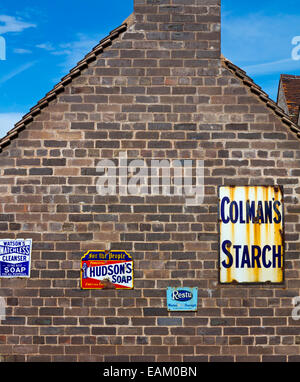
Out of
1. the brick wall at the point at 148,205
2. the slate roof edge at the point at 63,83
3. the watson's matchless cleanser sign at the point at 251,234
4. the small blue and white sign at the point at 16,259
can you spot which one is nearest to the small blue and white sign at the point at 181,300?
the brick wall at the point at 148,205

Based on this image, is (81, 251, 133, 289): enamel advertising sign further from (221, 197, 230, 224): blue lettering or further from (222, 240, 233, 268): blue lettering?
(221, 197, 230, 224): blue lettering

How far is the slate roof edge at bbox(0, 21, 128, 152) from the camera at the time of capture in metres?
6.52


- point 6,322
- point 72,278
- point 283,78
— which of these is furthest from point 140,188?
point 283,78

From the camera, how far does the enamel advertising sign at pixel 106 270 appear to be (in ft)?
21.0

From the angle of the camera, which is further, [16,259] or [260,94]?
[260,94]

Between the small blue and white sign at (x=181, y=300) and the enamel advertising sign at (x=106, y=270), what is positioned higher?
the enamel advertising sign at (x=106, y=270)

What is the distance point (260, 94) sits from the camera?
6566 mm

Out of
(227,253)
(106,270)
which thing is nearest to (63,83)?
(106,270)

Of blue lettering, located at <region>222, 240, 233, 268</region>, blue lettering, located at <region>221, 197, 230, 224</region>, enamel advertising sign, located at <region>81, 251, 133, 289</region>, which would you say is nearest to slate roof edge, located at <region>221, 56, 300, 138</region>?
blue lettering, located at <region>221, 197, 230, 224</region>

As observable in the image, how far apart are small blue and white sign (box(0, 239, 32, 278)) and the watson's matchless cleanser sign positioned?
3.37 m

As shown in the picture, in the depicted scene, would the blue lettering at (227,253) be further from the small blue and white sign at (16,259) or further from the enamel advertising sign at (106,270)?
the small blue and white sign at (16,259)

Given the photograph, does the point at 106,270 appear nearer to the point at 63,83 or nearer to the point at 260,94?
the point at 63,83

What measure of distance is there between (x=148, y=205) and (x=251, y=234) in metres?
1.88

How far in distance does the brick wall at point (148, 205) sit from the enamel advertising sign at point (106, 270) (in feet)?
0.41
